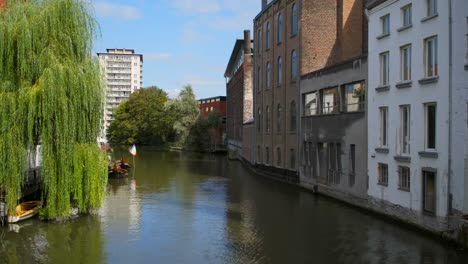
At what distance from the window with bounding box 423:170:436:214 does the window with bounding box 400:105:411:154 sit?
1.75 m

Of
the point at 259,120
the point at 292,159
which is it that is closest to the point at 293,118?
the point at 292,159

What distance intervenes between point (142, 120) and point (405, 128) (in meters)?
88.7

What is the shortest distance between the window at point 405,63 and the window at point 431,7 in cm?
185

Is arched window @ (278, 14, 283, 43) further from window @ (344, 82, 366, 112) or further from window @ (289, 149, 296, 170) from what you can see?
window @ (344, 82, 366, 112)

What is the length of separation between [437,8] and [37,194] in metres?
19.0

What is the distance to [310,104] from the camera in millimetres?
33656

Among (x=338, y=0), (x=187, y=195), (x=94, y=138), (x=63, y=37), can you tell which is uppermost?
(x=338, y=0)

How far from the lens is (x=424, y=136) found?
19.0 m

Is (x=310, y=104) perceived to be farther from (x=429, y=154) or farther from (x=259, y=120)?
(x=429, y=154)

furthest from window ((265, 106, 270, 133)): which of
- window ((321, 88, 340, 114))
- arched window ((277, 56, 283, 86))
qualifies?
window ((321, 88, 340, 114))

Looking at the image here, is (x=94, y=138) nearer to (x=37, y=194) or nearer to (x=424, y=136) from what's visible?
(x=37, y=194)

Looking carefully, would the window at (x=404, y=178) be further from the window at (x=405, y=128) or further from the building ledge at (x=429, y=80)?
the building ledge at (x=429, y=80)

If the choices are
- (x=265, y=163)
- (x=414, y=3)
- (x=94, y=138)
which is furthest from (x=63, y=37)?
(x=265, y=163)

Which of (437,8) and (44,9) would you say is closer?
(437,8)
